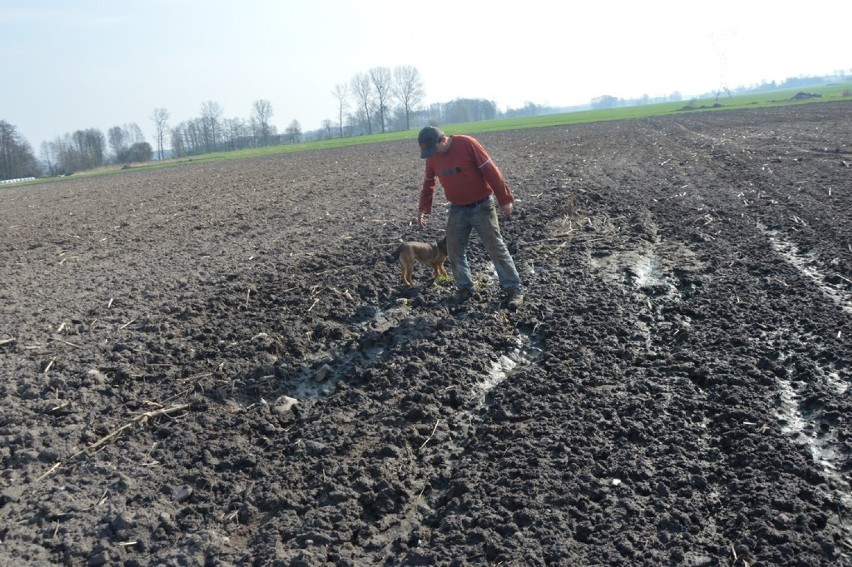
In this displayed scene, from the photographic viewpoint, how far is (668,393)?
5750 mm

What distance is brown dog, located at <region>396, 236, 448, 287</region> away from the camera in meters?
9.06

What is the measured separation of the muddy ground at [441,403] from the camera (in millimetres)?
4227

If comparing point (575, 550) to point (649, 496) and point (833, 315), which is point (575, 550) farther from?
point (833, 315)

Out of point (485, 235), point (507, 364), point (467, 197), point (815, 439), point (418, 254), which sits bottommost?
point (815, 439)

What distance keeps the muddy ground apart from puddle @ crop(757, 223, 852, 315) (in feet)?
0.14

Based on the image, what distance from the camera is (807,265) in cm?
898

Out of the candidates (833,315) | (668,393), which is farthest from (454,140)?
(833,315)

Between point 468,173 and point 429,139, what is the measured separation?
25.1 inches

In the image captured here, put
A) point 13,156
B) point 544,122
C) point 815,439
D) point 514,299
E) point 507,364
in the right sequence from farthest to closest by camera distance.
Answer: point 13,156 < point 544,122 < point 514,299 < point 507,364 < point 815,439

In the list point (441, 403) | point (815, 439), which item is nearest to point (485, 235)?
point (441, 403)

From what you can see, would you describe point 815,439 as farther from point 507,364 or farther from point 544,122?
point 544,122

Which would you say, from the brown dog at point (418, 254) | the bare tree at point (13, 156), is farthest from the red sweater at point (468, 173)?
the bare tree at point (13, 156)

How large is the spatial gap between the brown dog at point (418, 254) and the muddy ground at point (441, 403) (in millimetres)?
369

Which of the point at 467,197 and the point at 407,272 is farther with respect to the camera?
the point at 407,272
